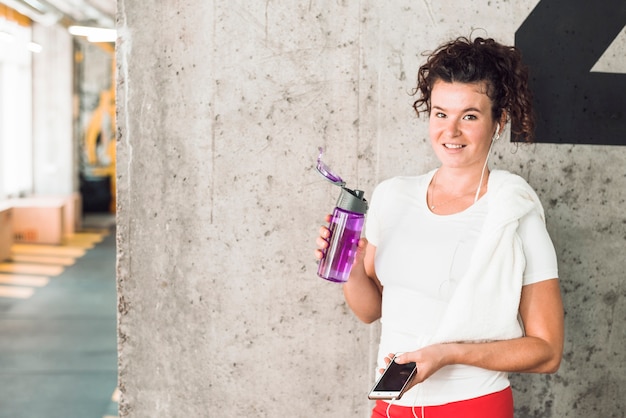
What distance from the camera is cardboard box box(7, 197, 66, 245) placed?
949 centimetres

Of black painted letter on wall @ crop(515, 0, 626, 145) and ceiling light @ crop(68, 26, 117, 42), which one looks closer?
black painted letter on wall @ crop(515, 0, 626, 145)

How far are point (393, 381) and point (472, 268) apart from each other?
0.96ft

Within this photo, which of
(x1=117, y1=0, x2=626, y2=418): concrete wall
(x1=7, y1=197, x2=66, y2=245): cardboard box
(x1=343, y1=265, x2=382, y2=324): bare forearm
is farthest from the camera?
(x1=7, y1=197, x2=66, y2=245): cardboard box

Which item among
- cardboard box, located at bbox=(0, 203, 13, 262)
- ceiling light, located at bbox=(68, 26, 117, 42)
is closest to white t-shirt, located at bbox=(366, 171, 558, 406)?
cardboard box, located at bbox=(0, 203, 13, 262)

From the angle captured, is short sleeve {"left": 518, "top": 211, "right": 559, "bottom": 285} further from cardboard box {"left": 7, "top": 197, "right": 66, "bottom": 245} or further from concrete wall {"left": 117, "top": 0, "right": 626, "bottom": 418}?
cardboard box {"left": 7, "top": 197, "right": 66, "bottom": 245}

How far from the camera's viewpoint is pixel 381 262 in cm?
158

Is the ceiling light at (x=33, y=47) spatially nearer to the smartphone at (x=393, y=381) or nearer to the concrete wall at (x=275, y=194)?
the concrete wall at (x=275, y=194)

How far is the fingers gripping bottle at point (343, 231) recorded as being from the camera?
149 cm

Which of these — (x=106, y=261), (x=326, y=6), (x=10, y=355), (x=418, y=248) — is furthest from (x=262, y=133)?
(x=106, y=261)

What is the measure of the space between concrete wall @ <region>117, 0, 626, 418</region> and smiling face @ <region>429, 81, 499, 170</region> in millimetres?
607

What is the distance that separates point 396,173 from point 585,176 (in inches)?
23.9

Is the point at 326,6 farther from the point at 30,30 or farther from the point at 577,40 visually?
the point at 30,30

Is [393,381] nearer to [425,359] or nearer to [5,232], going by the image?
[425,359]

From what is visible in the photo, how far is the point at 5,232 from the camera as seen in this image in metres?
8.55
